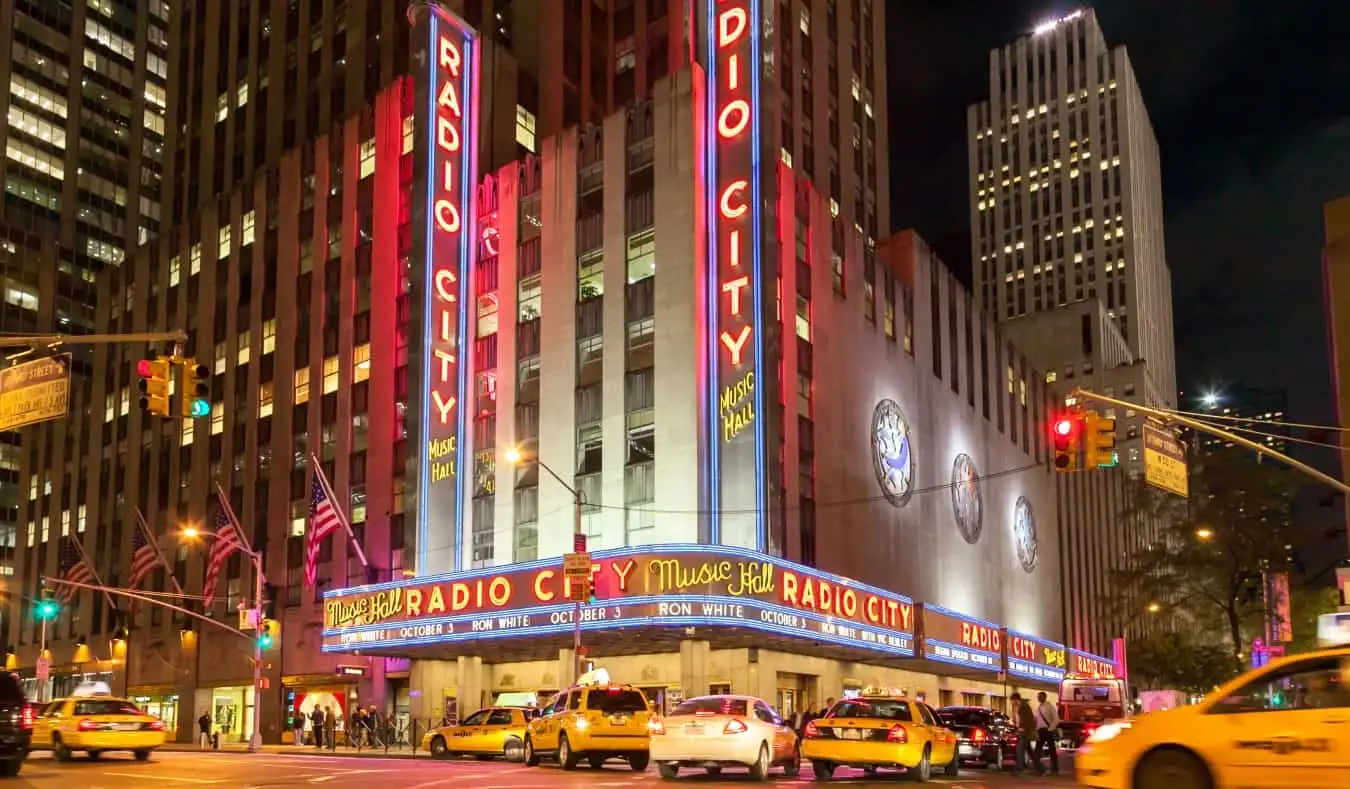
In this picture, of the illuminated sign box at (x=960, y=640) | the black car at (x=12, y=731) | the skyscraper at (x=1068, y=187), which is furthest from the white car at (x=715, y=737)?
the skyscraper at (x=1068, y=187)

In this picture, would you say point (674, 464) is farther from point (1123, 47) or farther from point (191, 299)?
point (1123, 47)

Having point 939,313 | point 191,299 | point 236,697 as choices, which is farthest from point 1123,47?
point 236,697

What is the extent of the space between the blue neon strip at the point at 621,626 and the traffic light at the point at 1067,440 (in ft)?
55.1

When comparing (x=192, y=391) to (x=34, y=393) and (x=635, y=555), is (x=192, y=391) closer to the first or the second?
(x=34, y=393)

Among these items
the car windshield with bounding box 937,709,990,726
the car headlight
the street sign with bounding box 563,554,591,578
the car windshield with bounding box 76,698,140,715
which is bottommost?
the car windshield with bounding box 937,709,990,726

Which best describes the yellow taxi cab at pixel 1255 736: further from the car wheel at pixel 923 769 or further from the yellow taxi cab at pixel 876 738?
the car wheel at pixel 923 769

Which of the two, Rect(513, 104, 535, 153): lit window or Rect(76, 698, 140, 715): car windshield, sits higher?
Rect(513, 104, 535, 153): lit window

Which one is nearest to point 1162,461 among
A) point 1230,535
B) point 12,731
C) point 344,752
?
point 12,731

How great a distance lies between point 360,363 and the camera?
61.8 m

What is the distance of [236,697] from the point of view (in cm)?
6650

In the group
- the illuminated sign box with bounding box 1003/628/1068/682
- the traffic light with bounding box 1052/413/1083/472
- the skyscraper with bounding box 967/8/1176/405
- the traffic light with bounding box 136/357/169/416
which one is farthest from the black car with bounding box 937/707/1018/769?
→ the skyscraper with bounding box 967/8/1176/405

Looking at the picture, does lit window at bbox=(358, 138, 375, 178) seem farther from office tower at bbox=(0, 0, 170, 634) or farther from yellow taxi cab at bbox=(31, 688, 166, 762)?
office tower at bbox=(0, 0, 170, 634)

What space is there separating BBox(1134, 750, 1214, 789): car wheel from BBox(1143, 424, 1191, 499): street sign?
14.1 metres

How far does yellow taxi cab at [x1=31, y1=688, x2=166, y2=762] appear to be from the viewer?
29.0 metres
